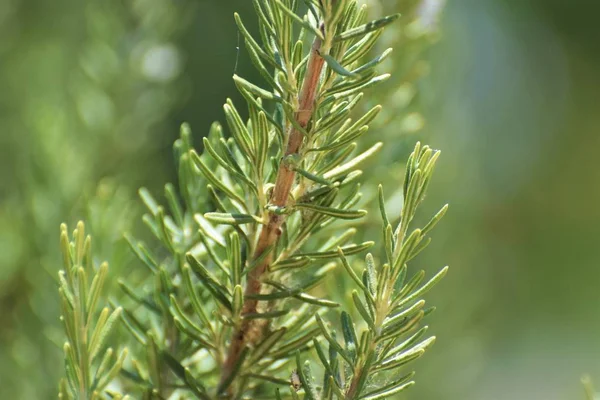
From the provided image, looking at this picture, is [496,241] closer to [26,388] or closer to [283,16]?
[26,388]

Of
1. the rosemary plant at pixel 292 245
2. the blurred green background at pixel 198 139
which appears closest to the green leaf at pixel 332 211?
the rosemary plant at pixel 292 245

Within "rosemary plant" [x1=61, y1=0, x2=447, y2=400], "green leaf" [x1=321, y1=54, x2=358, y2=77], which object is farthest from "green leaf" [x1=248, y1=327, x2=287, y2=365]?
"green leaf" [x1=321, y1=54, x2=358, y2=77]

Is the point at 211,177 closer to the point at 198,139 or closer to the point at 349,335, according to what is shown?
the point at 349,335

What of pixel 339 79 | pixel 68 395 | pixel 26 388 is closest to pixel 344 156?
pixel 339 79

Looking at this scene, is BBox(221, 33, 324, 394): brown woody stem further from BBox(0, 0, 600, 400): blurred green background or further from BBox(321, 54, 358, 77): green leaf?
BBox(0, 0, 600, 400): blurred green background

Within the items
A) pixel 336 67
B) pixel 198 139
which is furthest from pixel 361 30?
pixel 198 139

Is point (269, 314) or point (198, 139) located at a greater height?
point (198, 139)

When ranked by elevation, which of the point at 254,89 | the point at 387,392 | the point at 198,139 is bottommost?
the point at 387,392

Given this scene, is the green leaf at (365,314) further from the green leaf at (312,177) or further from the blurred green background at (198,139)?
the blurred green background at (198,139)
